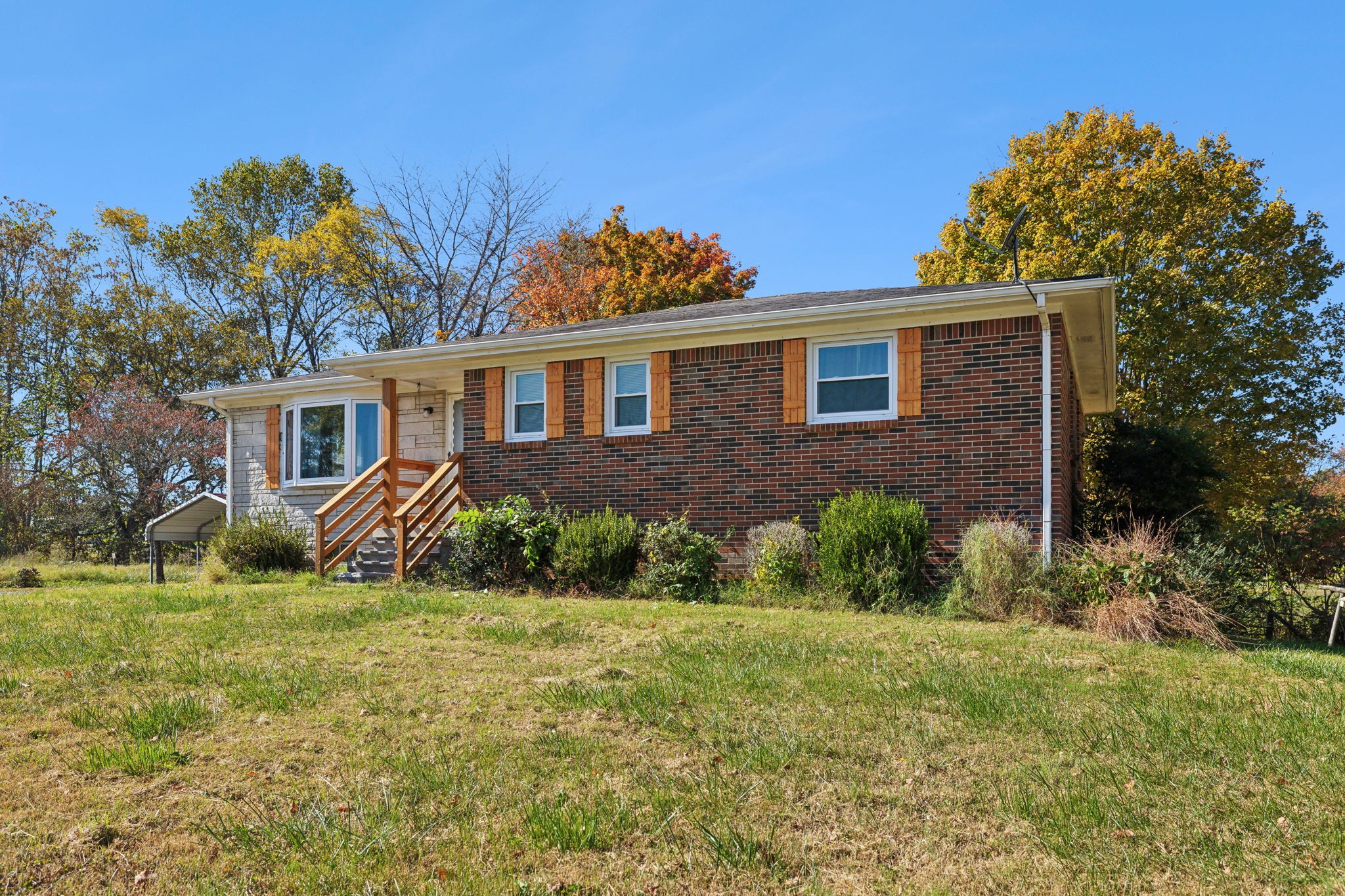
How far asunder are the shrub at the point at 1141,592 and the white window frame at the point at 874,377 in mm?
2908

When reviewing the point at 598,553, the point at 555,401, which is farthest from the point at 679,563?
the point at 555,401

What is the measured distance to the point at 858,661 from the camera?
21.9 feet

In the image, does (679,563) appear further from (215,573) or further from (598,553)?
(215,573)

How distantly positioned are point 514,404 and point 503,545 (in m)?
2.76

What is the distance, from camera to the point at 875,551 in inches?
400

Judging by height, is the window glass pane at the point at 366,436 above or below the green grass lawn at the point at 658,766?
above

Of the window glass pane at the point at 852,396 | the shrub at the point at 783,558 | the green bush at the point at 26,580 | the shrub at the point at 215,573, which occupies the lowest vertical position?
the green bush at the point at 26,580

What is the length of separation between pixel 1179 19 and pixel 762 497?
342 inches

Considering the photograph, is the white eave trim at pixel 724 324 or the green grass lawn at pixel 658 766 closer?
the green grass lawn at pixel 658 766

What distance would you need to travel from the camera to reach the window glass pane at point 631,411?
13.0m

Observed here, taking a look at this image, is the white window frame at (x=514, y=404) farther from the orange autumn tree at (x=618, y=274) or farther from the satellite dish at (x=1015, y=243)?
the orange autumn tree at (x=618, y=274)

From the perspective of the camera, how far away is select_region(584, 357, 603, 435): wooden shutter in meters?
13.1

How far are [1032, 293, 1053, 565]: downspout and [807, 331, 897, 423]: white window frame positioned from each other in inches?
66.0

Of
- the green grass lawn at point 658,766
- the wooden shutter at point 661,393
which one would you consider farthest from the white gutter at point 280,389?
the green grass lawn at point 658,766
